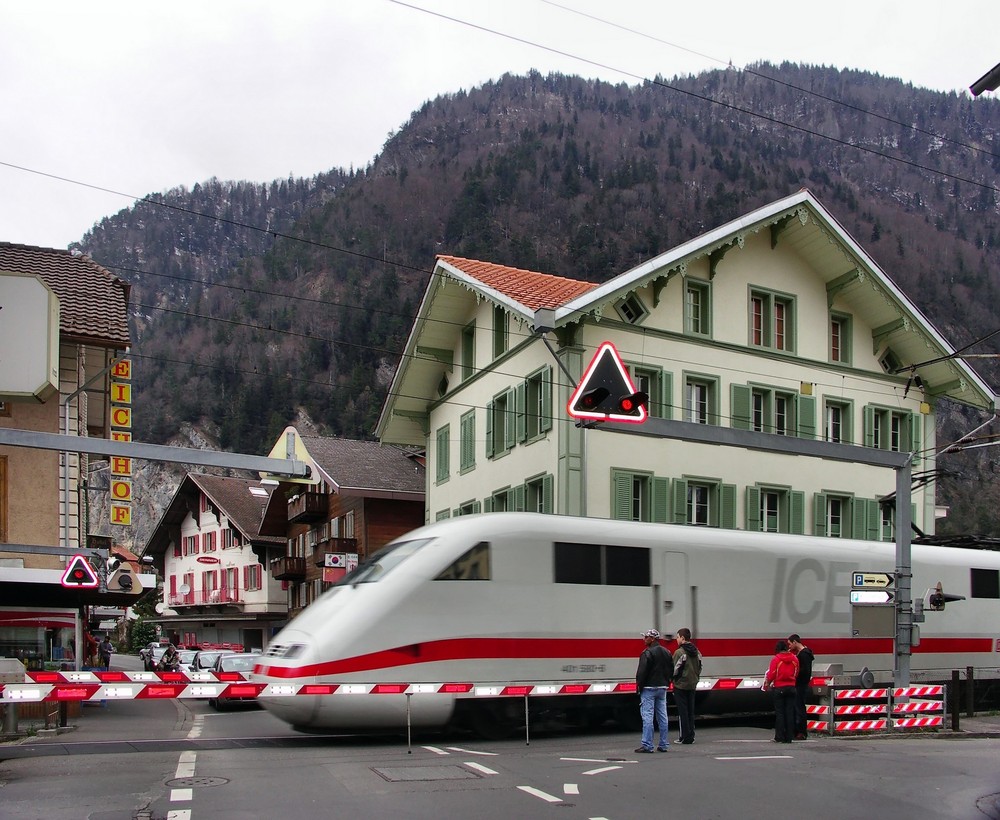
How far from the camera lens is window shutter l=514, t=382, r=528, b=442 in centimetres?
3031

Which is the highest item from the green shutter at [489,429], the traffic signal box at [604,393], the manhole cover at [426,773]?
the green shutter at [489,429]

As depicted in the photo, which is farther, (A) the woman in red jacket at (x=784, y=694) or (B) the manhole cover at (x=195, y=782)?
(A) the woman in red jacket at (x=784, y=694)

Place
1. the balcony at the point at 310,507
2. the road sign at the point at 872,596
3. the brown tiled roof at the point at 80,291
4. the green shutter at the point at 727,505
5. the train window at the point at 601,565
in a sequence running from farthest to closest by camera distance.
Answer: the balcony at the point at 310,507 → the green shutter at the point at 727,505 → the brown tiled roof at the point at 80,291 → the road sign at the point at 872,596 → the train window at the point at 601,565

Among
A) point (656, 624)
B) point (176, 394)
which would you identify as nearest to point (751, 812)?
point (656, 624)

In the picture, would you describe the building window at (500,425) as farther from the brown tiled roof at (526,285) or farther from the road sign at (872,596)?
the road sign at (872,596)

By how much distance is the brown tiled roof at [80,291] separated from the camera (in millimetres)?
27484

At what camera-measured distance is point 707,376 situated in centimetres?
3064

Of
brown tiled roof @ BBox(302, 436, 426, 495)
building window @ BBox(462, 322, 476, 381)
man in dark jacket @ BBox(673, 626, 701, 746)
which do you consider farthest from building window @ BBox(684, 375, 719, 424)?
brown tiled roof @ BBox(302, 436, 426, 495)

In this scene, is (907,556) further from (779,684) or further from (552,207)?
(552,207)

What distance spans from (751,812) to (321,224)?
15596 cm

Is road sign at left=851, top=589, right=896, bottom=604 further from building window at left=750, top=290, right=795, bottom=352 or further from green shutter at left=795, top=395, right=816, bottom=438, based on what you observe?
building window at left=750, top=290, right=795, bottom=352

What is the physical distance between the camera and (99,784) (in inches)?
466

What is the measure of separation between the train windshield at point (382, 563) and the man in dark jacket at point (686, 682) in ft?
12.7

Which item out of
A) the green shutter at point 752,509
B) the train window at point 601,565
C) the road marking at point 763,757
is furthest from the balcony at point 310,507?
the road marking at point 763,757
